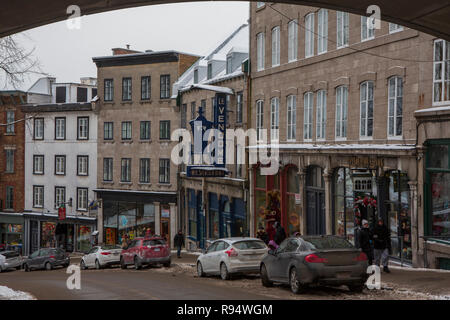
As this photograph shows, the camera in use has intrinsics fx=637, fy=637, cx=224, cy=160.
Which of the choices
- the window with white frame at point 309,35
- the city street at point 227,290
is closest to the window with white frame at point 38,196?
the window with white frame at point 309,35

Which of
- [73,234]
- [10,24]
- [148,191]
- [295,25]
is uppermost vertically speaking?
[295,25]

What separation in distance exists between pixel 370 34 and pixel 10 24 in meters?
16.9

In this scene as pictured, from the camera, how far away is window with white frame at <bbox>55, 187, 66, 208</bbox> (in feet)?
176

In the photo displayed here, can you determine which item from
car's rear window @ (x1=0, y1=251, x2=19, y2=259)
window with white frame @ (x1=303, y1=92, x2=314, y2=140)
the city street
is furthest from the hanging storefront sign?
the city street

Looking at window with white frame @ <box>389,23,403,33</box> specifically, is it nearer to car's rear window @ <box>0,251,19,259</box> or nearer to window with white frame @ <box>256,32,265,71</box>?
window with white frame @ <box>256,32,265,71</box>

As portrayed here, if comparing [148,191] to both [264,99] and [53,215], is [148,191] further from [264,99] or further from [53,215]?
[264,99]

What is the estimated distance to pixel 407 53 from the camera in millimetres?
22094

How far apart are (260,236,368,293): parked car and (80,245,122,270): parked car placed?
1748 cm

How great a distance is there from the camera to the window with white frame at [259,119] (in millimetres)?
34062

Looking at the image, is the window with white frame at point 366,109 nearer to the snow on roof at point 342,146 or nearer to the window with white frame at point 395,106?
the snow on roof at point 342,146

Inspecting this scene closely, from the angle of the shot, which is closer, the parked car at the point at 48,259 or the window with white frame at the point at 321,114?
the window with white frame at the point at 321,114

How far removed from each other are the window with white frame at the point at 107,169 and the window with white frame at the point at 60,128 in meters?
4.77

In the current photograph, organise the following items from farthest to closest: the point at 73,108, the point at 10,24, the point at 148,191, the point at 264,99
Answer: the point at 73,108 < the point at 148,191 < the point at 264,99 < the point at 10,24

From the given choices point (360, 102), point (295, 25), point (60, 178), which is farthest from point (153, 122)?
point (360, 102)
